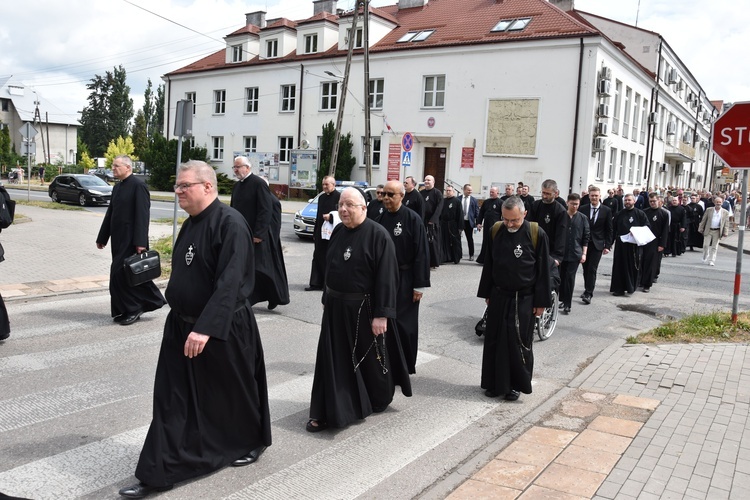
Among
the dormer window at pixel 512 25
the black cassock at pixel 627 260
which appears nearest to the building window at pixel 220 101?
the dormer window at pixel 512 25

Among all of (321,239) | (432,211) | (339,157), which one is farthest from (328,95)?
(321,239)

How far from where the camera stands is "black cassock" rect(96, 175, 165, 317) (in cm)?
805

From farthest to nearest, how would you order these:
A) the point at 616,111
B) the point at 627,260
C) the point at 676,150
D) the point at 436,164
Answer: the point at 676,150
the point at 436,164
the point at 616,111
the point at 627,260

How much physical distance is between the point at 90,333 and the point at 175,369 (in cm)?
425

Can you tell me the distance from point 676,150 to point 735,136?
1724 inches

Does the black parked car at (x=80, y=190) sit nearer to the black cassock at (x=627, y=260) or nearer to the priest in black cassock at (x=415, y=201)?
the priest in black cassock at (x=415, y=201)

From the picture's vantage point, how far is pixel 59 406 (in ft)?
17.1

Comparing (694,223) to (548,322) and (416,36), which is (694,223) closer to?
(548,322)

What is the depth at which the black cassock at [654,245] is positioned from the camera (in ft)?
42.3

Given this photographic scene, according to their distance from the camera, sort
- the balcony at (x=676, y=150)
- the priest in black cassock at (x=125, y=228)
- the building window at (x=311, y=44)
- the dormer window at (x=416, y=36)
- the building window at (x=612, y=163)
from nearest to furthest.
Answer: the priest in black cassock at (x=125, y=228)
the building window at (x=612, y=163)
the dormer window at (x=416, y=36)
the building window at (x=311, y=44)
the balcony at (x=676, y=150)

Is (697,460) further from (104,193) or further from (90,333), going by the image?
(104,193)

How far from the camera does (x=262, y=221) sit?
28.8 feet

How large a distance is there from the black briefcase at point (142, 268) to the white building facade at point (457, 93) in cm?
2296

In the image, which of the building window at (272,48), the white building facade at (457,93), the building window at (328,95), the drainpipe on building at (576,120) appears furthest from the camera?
the building window at (272,48)
